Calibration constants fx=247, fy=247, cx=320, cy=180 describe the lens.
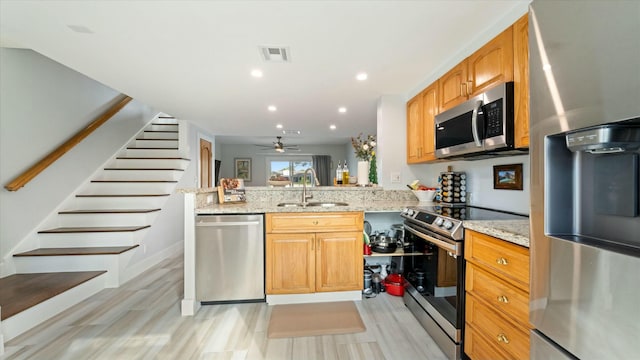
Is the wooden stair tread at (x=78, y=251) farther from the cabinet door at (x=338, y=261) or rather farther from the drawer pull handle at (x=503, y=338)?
the drawer pull handle at (x=503, y=338)

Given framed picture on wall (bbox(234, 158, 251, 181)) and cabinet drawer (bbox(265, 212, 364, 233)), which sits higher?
framed picture on wall (bbox(234, 158, 251, 181))

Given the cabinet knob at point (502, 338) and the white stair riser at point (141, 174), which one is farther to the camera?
the white stair riser at point (141, 174)

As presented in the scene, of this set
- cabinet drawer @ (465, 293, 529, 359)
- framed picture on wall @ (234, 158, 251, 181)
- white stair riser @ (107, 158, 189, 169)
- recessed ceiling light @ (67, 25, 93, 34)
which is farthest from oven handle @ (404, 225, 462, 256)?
framed picture on wall @ (234, 158, 251, 181)

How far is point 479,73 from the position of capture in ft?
5.73

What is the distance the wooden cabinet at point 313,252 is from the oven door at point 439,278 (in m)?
0.50

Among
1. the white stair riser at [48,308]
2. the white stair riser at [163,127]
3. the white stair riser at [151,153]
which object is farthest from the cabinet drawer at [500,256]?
the white stair riser at [163,127]

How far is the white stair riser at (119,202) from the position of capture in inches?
126

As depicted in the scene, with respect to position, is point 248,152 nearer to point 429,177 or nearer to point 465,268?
point 429,177

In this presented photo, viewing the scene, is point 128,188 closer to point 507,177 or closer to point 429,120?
point 429,120

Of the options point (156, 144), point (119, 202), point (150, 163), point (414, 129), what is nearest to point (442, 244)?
point (414, 129)

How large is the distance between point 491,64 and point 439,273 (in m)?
1.46

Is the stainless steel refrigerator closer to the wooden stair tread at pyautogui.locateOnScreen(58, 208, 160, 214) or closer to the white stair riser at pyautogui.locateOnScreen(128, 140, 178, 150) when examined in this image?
the wooden stair tread at pyautogui.locateOnScreen(58, 208, 160, 214)

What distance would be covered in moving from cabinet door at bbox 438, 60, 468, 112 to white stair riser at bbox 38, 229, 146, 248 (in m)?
3.60

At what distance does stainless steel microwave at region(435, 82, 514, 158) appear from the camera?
147 centimetres
